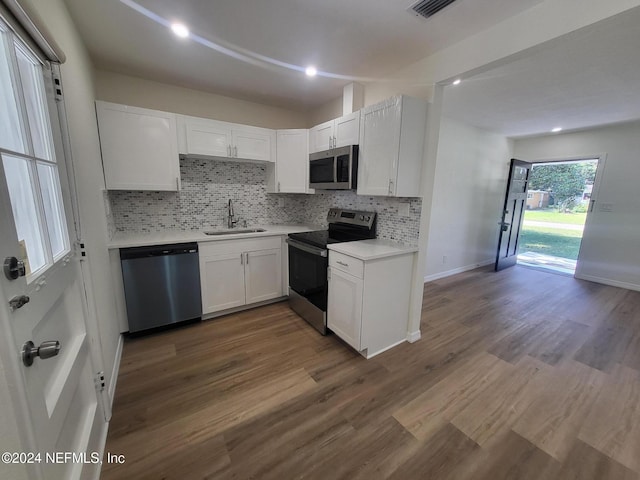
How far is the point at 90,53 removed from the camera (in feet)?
7.13

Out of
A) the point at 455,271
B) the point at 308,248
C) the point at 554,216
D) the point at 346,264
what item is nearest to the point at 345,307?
the point at 346,264

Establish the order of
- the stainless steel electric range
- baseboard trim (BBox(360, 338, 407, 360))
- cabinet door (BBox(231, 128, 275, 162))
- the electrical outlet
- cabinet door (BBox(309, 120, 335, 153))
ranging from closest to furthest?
baseboard trim (BBox(360, 338, 407, 360))
the electrical outlet
the stainless steel electric range
cabinet door (BBox(309, 120, 335, 153))
cabinet door (BBox(231, 128, 275, 162))

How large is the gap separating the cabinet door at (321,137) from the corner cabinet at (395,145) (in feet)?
1.71

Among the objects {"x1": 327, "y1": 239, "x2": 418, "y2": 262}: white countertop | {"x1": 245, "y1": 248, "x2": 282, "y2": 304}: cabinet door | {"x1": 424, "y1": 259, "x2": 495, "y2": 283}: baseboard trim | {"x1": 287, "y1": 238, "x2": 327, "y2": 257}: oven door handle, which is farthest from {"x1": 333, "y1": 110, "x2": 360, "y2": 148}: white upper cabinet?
{"x1": 424, "y1": 259, "x2": 495, "y2": 283}: baseboard trim

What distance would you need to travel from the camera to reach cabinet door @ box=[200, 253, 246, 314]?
2.69 m

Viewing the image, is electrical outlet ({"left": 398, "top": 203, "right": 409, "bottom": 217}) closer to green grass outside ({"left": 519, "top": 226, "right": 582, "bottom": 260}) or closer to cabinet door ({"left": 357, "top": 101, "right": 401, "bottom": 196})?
cabinet door ({"left": 357, "top": 101, "right": 401, "bottom": 196})

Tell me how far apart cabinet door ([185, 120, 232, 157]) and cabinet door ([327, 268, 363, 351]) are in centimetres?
180

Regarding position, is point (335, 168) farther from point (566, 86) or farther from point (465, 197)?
point (465, 197)

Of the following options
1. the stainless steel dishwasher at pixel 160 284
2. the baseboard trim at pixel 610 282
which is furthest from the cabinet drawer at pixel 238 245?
the baseboard trim at pixel 610 282

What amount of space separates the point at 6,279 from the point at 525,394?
9.30 ft

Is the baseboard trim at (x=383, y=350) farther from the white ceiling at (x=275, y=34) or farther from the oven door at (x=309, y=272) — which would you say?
the white ceiling at (x=275, y=34)

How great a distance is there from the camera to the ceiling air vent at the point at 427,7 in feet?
5.02

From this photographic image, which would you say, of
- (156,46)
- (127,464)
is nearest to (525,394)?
(127,464)

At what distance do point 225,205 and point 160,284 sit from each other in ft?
4.05
